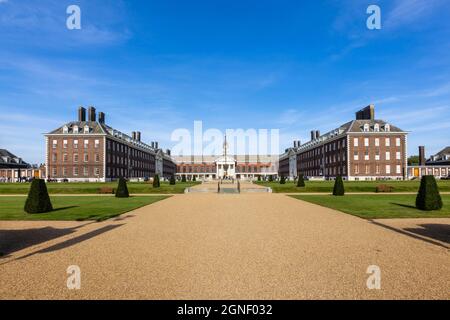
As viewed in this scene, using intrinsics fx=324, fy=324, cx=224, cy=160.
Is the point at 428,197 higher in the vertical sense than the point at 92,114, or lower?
lower

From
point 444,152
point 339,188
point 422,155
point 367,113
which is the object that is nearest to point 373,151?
point 367,113

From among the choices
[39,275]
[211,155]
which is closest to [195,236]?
[39,275]

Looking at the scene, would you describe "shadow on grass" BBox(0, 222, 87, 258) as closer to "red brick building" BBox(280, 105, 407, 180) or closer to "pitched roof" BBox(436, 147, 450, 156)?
"red brick building" BBox(280, 105, 407, 180)

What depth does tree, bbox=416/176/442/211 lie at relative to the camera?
17.0 meters

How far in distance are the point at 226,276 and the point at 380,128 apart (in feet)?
222

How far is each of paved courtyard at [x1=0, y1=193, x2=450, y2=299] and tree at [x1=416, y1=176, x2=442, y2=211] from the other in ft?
14.7

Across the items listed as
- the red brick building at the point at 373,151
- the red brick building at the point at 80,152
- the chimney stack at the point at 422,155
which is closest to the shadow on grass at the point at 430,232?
the red brick building at the point at 373,151

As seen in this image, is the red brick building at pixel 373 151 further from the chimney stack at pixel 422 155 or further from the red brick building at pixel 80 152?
the red brick building at pixel 80 152

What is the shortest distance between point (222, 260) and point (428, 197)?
14.4 metres

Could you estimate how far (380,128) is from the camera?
6562 centimetres

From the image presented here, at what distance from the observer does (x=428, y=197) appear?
17.0 metres

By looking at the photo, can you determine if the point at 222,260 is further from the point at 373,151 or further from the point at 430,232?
the point at 373,151

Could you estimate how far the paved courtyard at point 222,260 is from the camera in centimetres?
555

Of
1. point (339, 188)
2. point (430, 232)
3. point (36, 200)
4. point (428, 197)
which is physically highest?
point (36, 200)
